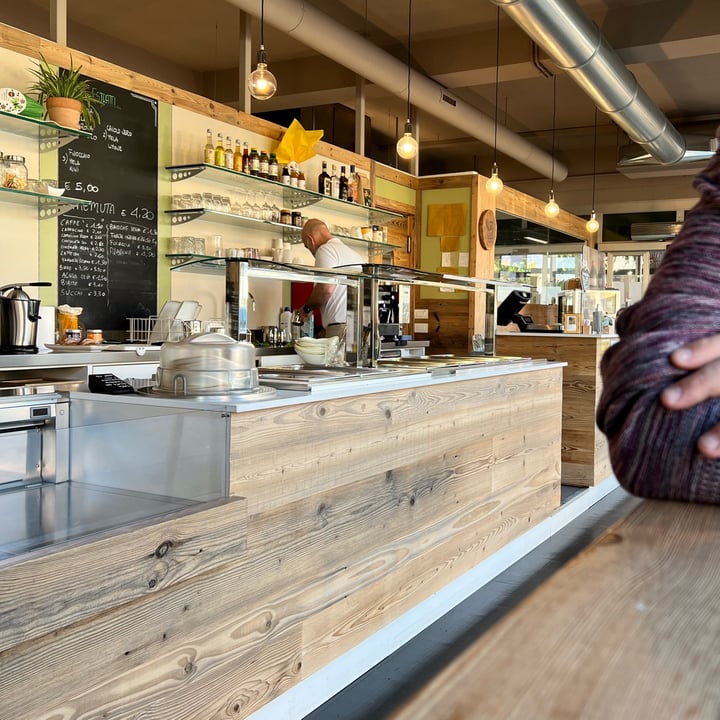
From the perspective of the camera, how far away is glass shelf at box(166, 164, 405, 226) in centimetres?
545

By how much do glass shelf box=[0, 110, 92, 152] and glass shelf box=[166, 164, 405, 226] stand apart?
0.94 m

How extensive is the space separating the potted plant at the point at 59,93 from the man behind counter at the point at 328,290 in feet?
4.76

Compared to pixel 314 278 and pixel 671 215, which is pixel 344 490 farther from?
pixel 671 215

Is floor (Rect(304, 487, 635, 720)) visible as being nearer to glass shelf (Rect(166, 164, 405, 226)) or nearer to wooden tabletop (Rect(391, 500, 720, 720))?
wooden tabletop (Rect(391, 500, 720, 720))

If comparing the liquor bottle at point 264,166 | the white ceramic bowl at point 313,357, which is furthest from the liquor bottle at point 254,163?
the white ceramic bowl at point 313,357

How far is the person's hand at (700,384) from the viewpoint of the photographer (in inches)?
30.5

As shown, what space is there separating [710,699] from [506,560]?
373 centimetres

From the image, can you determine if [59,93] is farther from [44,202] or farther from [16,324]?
[16,324]

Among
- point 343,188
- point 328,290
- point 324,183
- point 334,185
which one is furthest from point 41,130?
point 343,188

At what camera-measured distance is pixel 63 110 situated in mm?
4363

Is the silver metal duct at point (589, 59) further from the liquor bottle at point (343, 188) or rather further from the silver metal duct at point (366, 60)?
the liquor bottle at point (343, 188)

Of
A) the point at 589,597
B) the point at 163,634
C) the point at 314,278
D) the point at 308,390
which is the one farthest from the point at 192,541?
the point at 589,597

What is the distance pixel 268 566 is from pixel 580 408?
3982 mm

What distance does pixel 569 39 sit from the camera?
5.09m
